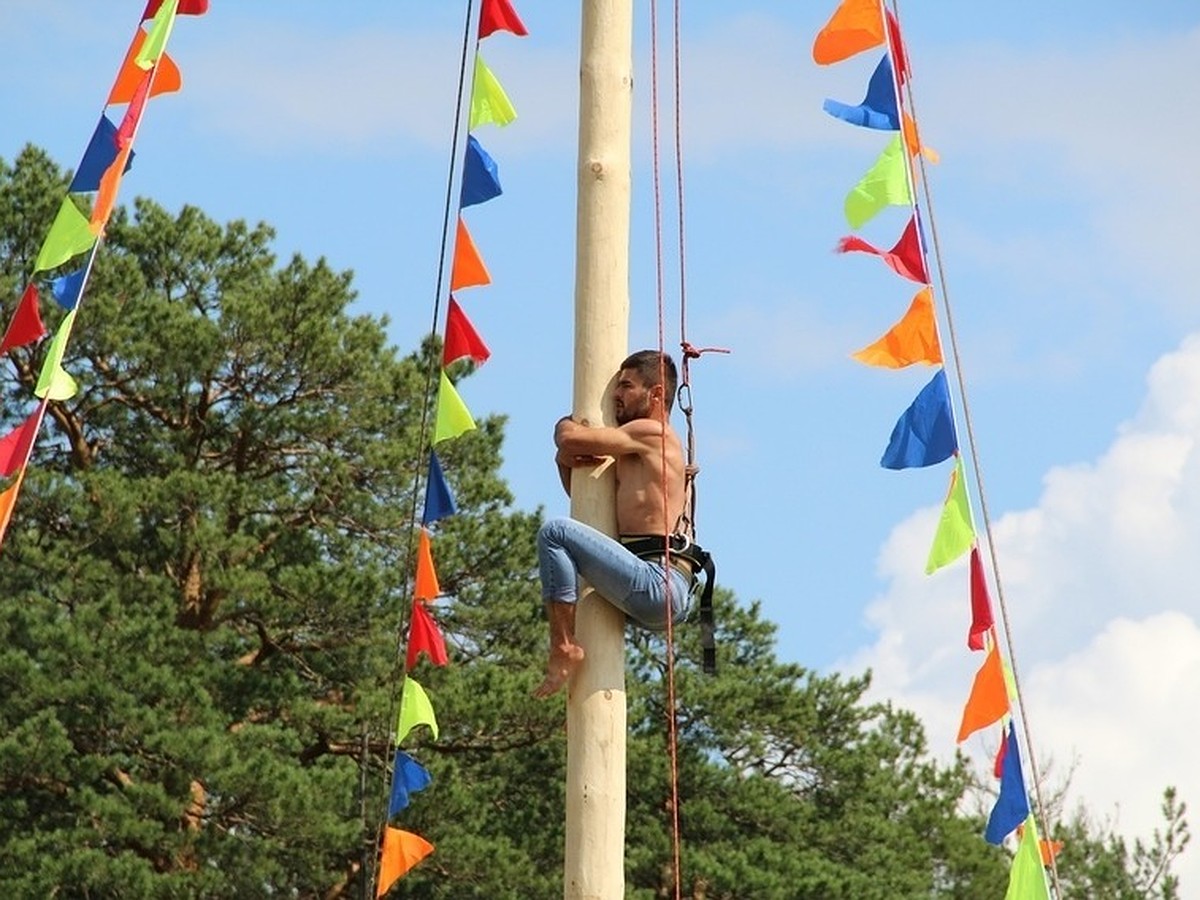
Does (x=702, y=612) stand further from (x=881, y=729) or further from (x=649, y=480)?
(x=881, y=729)

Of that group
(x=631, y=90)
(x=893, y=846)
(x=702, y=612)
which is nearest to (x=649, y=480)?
(x=702, y=612)

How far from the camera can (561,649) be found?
5.17 metres

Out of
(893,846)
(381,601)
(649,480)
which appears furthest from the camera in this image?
(893,846)

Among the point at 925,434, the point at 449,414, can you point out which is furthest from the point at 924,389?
the point at 449,414

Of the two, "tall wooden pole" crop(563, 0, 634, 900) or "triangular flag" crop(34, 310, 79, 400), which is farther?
"triangular flag" crop(34, 310, 79, 400)

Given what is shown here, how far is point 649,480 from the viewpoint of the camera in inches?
209

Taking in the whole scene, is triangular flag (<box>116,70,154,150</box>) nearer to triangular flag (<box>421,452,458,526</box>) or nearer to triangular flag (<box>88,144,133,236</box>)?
triangular flag (<box>88,144,133,236</box>)

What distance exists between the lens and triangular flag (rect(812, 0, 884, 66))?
5.82m

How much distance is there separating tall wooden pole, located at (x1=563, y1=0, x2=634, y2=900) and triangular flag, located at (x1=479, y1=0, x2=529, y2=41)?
1.06 metres

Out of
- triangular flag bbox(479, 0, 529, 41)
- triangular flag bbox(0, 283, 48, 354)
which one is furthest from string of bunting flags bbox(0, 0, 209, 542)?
triangular flag bbox(479, 0, 529, 41)

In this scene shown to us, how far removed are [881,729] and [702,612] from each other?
14.2 meters

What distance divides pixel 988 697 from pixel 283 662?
12455 mm

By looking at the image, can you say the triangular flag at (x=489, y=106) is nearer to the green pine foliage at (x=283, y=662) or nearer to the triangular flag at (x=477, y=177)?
the triangular flag at (x=477, y=177)

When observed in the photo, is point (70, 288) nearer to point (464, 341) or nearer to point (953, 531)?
point (464, 341)
